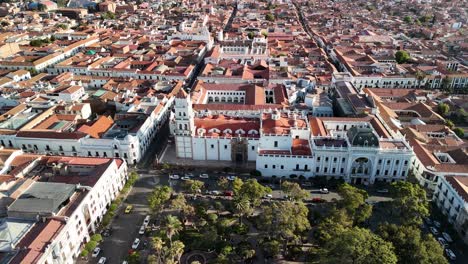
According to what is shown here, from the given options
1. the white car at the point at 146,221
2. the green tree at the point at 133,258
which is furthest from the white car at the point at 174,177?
the green tree at the point at 133,258

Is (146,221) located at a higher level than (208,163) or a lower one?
lower

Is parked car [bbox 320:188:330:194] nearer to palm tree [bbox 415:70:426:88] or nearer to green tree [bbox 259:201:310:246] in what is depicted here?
green tree [bbox 259:201:310:246]

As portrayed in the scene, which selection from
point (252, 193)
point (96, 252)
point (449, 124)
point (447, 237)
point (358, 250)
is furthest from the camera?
point (449, 124)

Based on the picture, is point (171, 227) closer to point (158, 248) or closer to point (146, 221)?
point (158, 248)

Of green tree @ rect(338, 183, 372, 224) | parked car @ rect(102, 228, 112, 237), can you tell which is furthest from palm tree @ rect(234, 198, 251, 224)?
parked car @ rect(102, 228, 112, 237)

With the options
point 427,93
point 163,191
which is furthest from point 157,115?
point 427,93

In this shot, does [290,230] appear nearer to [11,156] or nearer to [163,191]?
[163,191]

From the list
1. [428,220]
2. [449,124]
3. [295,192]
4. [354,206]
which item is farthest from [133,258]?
[449,124]

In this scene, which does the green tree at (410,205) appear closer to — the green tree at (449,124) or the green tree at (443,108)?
the green tree at (449,124)
